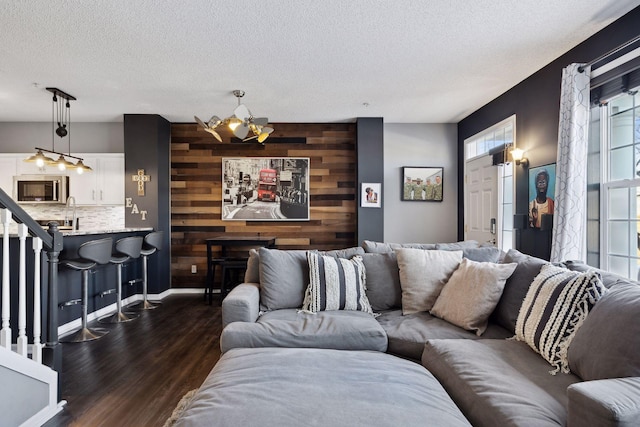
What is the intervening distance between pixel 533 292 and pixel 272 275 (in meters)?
1.70

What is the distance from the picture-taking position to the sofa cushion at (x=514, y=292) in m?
2.19

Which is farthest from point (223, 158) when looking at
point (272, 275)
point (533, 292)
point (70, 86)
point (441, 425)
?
point (441, 425)

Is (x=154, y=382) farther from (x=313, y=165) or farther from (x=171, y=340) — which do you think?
(x=313, y=165)

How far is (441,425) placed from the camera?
1176 mm

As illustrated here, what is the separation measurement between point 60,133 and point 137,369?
351 centimetres

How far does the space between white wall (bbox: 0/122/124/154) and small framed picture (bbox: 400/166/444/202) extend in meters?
4.47

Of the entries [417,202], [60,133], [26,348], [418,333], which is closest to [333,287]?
[418,333]

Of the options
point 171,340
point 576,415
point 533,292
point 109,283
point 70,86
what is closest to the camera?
point 576,415

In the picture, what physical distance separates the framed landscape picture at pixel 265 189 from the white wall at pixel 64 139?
5.61 feet

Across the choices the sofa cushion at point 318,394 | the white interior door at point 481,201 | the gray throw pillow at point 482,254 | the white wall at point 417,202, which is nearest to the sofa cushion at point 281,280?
the sofa cushion at point 318,394

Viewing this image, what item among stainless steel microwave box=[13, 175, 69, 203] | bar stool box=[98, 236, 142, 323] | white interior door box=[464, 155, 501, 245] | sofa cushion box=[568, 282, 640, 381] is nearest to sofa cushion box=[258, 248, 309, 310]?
sofa cushion box=[568, 282, 640, 381]

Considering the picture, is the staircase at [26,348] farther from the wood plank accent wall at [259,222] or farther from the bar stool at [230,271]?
the wood plank accent wall at [259,222]

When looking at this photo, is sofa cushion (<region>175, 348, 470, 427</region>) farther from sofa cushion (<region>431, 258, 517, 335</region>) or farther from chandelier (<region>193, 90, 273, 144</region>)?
chandelier (<region>193, 90, 273, 144</region>)

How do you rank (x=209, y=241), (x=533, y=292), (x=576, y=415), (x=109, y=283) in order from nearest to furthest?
(x=576, y=415)
(x=533, y=292)
(x=109, y=283)
(x=209, y=241)
